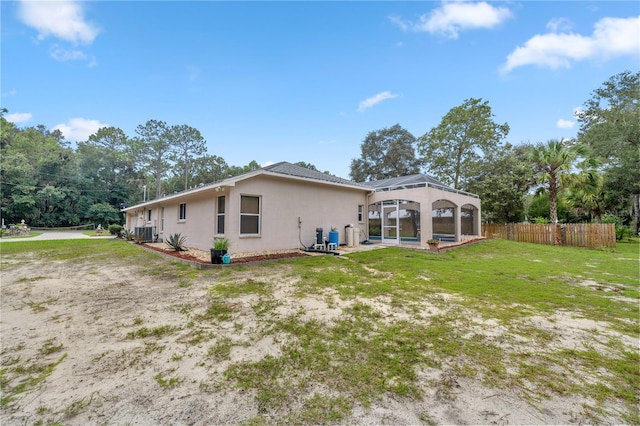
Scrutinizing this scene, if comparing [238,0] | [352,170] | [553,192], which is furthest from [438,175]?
[238,0]

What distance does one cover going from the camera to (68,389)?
214 cm

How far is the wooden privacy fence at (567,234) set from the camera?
1269 cm

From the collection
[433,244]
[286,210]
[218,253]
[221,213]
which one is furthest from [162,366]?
[433,244]

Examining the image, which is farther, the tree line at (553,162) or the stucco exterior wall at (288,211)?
the tree line at (553,162)

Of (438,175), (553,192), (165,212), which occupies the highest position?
(438,175)

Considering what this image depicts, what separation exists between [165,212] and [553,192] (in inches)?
866

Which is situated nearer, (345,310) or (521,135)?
(345,310)

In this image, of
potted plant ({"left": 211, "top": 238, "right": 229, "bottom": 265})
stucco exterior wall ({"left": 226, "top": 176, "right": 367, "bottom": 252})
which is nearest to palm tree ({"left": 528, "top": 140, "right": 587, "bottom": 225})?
stucco exterior wall ({"left": 226, "top": 176, "right": 367, "bottom": 252})

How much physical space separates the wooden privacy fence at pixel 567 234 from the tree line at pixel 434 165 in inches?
34.2

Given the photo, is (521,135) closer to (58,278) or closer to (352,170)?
(352,170)

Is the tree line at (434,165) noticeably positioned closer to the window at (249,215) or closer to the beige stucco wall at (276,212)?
the beige stucco wall at (276,212)

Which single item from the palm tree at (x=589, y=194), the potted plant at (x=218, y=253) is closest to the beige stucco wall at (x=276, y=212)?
the potted plant at (x=218, y=253)

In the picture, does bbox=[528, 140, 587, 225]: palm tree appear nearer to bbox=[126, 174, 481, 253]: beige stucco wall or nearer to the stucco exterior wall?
bbox=[126, 174, 481, 253]: beige stucco wall

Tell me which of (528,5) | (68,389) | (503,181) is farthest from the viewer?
(503,181)
